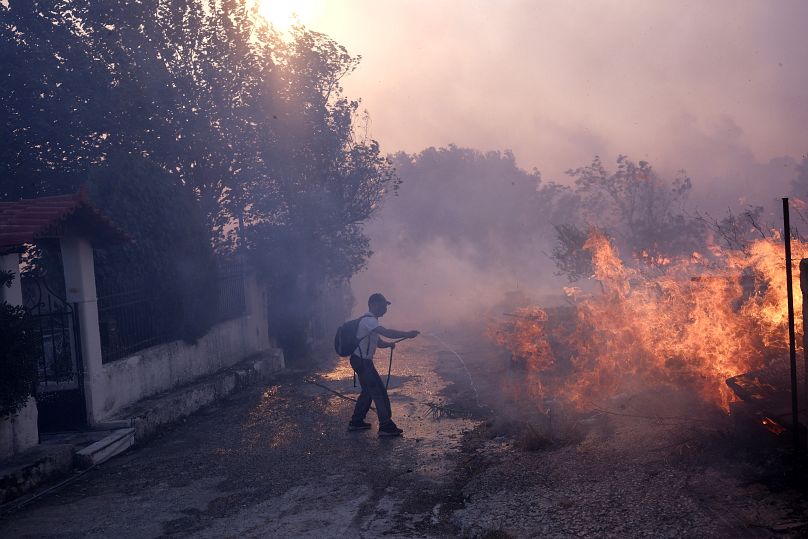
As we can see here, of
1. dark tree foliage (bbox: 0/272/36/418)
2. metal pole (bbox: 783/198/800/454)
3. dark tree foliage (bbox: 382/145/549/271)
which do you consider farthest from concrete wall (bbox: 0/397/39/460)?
dark tree foliage (bbox: 382/145/549/271)

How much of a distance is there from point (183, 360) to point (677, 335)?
8.70 meters

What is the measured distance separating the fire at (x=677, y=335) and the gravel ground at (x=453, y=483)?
2.75 ft

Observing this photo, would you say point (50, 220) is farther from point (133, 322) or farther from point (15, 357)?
point (133, 322)

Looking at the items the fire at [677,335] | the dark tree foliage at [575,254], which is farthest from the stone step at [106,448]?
the dark tree foliage at [575,254]

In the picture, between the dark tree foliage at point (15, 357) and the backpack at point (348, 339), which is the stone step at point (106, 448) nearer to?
the dark tree foliage at point (15, 357)

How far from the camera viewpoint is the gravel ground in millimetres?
5648

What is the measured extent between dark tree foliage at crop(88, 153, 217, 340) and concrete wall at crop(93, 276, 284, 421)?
21.0 inches

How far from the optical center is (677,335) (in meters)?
9.99

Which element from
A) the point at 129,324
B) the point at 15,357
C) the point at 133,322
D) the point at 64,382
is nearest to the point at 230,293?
the point at 133,322

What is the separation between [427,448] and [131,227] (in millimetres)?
7362

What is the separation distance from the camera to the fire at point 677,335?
28.1 feet

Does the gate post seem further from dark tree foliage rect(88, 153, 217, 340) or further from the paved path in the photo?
dark tree foliage rect(88, 153, 217, 340)

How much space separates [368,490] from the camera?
7113 mm

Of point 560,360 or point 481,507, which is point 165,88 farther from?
point 481,507
